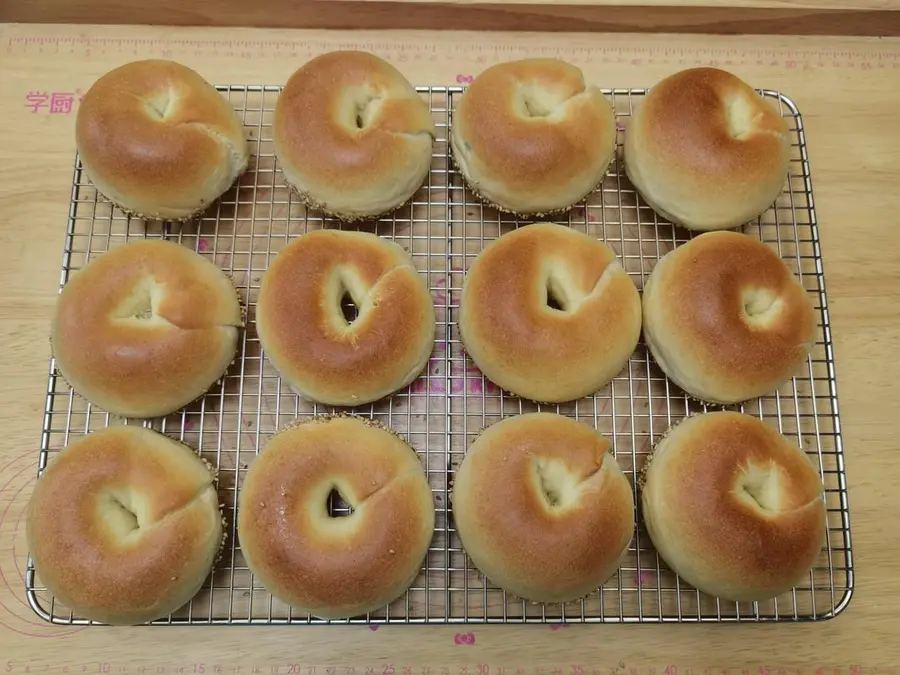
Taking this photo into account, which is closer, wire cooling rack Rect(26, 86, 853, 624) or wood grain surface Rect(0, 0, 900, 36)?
wire cooling rack Rect(26, 86, 853, 624)

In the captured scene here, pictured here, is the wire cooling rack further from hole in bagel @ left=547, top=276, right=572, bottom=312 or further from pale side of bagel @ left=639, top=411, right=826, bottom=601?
hole in bagel @ left=547, top=276, right=572, bottom=312

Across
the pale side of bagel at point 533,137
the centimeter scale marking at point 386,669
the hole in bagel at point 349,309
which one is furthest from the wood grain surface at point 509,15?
the centimeter scale marking at point 386,669

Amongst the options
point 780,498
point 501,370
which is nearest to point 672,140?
point 501,370

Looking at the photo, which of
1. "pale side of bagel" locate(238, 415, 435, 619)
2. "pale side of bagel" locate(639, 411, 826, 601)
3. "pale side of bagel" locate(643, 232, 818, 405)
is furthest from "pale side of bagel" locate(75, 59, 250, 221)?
"pale side of bagel" locate(639, 411, 826, 601)

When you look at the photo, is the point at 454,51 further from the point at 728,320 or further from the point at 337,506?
the point at 337,506

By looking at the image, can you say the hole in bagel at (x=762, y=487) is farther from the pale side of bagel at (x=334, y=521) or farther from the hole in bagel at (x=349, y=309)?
the hole in bagel at (x=349, y=309)

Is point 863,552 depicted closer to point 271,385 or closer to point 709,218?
point 709,218

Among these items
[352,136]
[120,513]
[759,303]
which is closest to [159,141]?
Result: [352,136]
